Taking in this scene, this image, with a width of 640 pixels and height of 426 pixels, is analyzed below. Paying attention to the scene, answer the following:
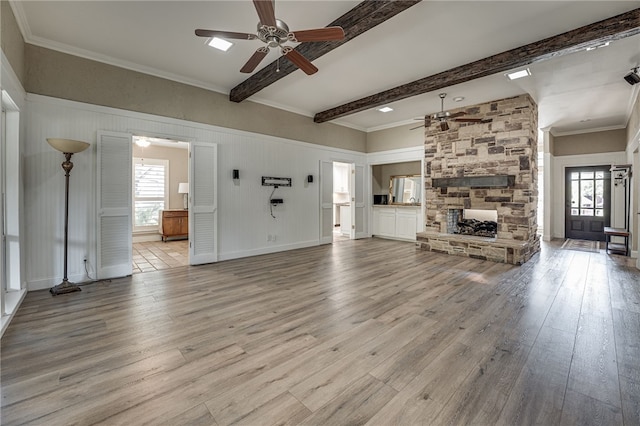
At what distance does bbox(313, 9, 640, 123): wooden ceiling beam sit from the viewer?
10.4 feet

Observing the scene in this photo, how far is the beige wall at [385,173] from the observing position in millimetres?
8445

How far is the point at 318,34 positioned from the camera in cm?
254

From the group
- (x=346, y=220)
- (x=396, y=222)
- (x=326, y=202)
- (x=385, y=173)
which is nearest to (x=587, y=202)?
(x=396, y=222)

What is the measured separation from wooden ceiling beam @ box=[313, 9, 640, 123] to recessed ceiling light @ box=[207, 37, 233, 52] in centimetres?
300

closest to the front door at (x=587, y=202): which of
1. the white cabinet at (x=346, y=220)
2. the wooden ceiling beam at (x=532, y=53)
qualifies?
the wooden ceiling beam at (x=532, y=53)

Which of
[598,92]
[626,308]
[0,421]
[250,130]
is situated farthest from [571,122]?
[0,421]

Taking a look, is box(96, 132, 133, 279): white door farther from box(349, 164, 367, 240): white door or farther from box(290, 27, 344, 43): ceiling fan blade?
box(349, 164, 367, 240): white door

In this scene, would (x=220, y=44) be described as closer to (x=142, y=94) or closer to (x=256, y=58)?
(x=256, y=58)

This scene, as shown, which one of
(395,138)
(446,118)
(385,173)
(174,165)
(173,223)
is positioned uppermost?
(395,138)

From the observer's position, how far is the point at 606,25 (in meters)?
3.22

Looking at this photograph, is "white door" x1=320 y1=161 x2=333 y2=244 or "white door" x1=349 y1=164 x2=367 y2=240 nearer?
"white door" x1=320 y1=161 x2=333 y2=244

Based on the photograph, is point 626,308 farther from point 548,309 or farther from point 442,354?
point 442,354

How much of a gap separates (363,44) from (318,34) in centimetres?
155

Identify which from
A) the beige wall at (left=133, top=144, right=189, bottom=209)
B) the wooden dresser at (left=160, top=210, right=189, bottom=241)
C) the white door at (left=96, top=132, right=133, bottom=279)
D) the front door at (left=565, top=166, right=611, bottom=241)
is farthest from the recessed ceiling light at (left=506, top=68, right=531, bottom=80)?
the beige wall at (left=133, top=144, right=189, bottom=209)
